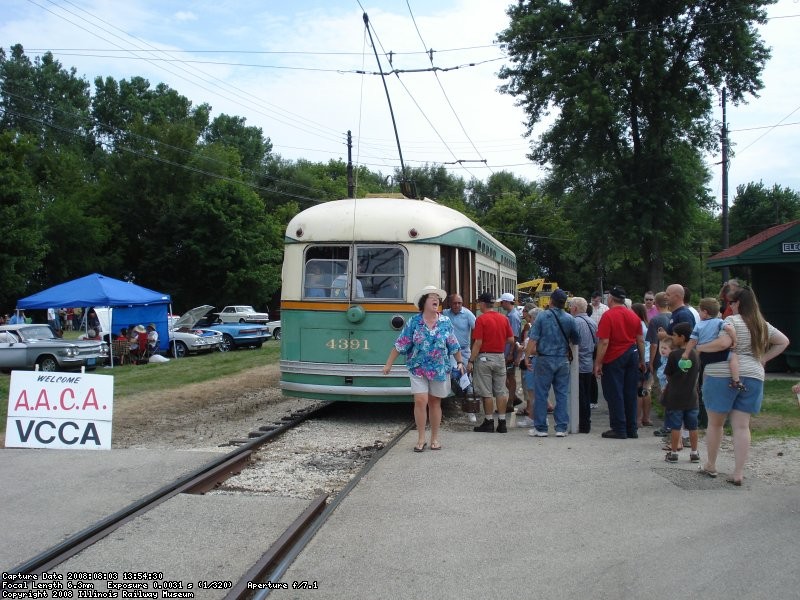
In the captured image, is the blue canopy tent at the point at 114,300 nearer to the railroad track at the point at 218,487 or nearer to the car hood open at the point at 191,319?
the car hood open at the point at 191,319

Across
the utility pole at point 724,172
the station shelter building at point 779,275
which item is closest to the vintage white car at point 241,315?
the utility pole at point 724,172

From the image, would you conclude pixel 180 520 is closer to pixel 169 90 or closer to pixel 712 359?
pixel 712 359

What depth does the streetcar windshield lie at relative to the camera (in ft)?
Result: 34.9

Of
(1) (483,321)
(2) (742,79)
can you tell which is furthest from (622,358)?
(2) (742,79)

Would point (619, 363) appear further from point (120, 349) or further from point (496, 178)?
point (496, 178)

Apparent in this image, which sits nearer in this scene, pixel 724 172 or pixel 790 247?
pixel 790 247

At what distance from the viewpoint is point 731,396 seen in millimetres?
6652

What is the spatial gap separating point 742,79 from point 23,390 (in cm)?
2760

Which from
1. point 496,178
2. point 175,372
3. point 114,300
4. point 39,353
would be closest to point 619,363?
point 175,372

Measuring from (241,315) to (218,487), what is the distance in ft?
112

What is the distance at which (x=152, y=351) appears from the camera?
2420 cm

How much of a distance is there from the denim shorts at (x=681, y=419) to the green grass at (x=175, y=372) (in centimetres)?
993

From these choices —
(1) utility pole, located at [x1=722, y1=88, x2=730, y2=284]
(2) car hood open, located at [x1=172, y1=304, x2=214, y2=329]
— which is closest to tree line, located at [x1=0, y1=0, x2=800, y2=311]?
(1) utility pole, located at [x1=722, y1=88, x2=730, y2=284]

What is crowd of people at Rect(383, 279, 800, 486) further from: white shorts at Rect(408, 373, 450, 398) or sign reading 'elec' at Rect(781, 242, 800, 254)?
sign reading 'elec' at Rect(781, 242, 800, 254)
